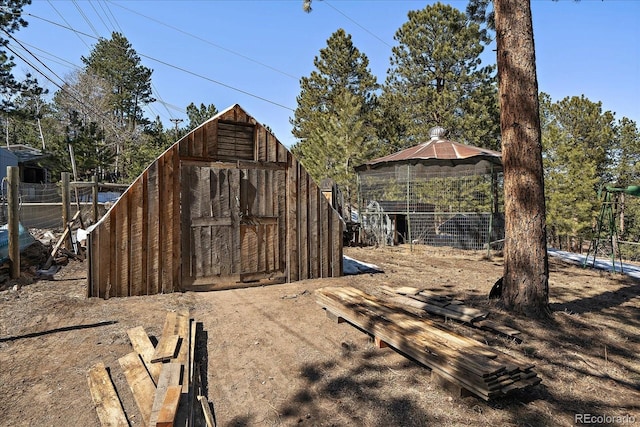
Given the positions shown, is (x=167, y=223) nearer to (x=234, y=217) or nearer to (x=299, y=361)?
(x=234, y=217)

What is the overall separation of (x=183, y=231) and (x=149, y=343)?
10.4ft

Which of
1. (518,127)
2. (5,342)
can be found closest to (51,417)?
(5,342)

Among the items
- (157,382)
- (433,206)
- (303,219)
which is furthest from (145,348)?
(433,206)

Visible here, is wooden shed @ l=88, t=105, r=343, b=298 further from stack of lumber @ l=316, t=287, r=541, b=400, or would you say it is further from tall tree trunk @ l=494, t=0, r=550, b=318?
tall tree trunk @ l=494, t=0, r=550, b=318

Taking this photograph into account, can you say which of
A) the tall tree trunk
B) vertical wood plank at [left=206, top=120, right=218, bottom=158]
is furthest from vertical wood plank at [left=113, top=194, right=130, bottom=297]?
the tall tree trunk

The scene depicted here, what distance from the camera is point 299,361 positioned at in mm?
4148

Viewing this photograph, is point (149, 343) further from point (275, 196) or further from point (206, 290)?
point (275, 196)

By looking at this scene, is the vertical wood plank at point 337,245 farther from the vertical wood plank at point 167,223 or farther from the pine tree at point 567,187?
the pine tree at point 567,187

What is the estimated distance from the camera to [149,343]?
4309 mm

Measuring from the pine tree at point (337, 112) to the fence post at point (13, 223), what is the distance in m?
15.3

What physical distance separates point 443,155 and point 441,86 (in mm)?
11797

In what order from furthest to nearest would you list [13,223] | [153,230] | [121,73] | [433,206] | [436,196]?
[121,73] < [436,196] < [433,206] < [13,223] < [153,230]

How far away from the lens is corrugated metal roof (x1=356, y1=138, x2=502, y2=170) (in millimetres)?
12677

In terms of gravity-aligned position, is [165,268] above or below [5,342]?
above
